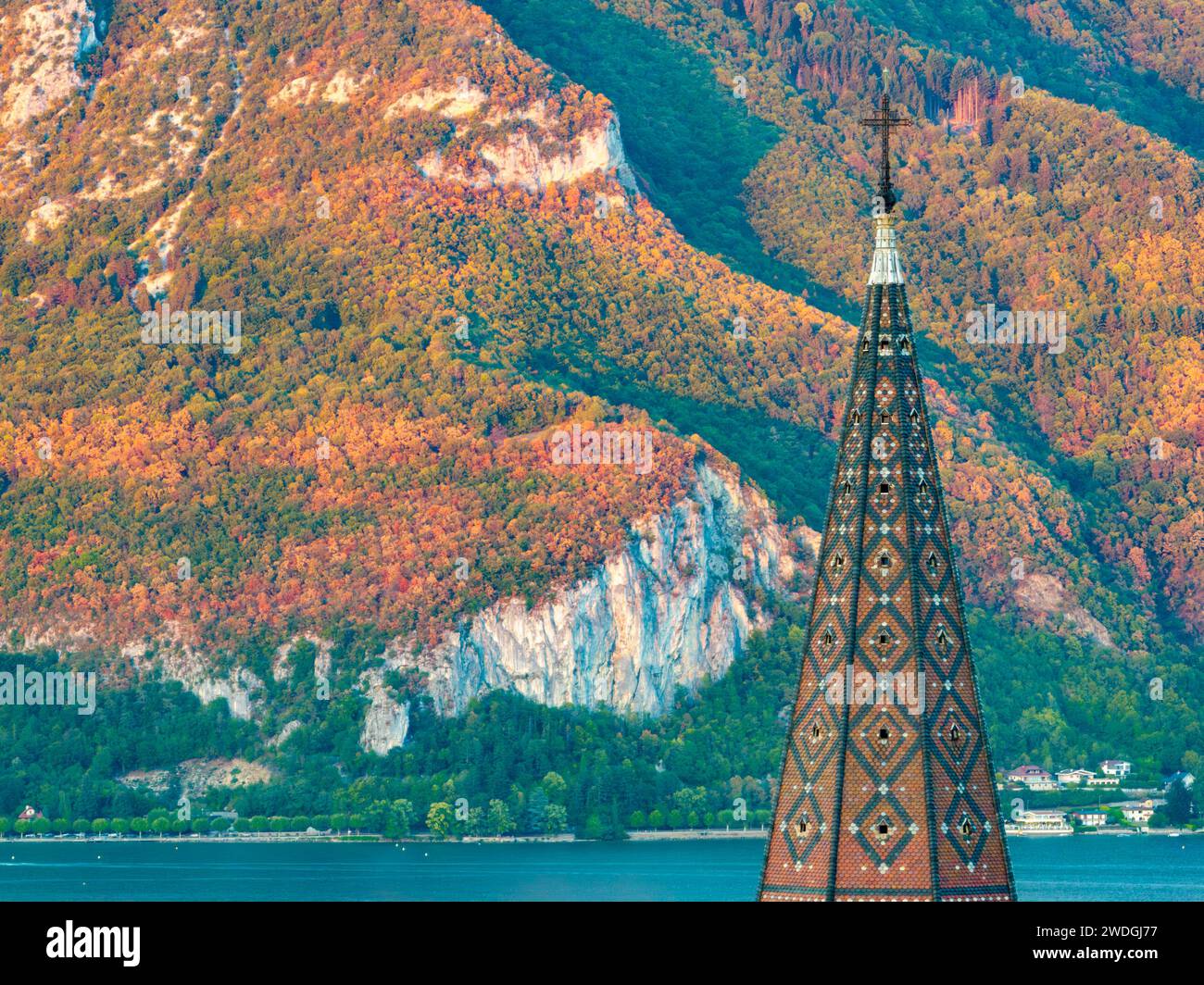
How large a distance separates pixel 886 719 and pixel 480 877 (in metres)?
130

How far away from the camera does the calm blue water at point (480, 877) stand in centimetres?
15412

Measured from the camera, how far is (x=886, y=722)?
43.6 m

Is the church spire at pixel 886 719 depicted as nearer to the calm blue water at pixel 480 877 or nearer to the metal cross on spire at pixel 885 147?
the metal cross on spire at pixel 885 147

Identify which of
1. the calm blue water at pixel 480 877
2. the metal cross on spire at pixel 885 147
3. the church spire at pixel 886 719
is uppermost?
the metal cross on spire at pixel 885 147

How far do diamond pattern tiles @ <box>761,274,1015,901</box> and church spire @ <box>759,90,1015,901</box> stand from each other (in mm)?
19

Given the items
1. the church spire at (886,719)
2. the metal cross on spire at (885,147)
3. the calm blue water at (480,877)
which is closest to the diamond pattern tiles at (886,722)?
the church spire at (886,719)

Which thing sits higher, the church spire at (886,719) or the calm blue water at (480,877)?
the church spire at (886,719)

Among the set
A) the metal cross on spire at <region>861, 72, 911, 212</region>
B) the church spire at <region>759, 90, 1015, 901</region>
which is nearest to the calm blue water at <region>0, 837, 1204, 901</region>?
the metal cross on spire at <region>861, 72, 911, 212</region>

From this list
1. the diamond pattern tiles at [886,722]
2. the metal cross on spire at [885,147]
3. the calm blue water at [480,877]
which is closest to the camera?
the diamond pattern tiles at [886,722]

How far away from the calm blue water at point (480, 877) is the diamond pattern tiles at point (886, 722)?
95639 millimetres

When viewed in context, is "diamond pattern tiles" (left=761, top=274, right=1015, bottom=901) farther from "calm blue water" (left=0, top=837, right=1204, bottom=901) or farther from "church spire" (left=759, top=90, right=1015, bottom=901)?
"calm blue water" (left=0, top=837, right=1204, bottom=901)

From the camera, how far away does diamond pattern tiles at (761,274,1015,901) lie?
4316 cm
